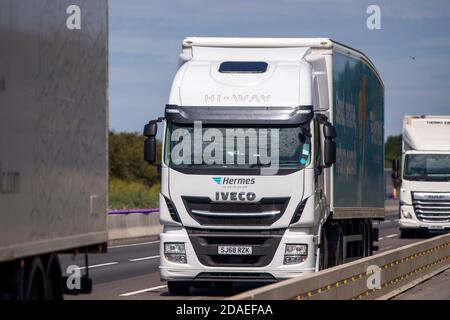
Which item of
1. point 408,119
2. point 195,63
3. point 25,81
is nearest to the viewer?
point 25,81

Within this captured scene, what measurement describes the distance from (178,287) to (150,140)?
99.2 inches

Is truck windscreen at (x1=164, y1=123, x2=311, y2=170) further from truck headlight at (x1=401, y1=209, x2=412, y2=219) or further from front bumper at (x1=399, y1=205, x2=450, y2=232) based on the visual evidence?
truck headlight at (x1=401, y1=209, x2=412, y2=219)

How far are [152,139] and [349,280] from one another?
14.3 feet

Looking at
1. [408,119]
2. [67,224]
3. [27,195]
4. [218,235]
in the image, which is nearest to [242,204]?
[218,235]

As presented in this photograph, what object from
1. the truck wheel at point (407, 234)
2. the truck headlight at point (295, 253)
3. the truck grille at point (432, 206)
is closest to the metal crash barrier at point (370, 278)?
the truck headlight at point (295, 253)

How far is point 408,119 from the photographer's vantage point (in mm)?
42812

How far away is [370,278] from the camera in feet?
61.0

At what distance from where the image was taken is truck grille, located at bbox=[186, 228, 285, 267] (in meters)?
19.6

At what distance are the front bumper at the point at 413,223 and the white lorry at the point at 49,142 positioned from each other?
2888 cm

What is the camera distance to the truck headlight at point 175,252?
19.8 meters

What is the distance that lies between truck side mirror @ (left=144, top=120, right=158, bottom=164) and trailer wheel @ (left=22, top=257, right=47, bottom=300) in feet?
22.8

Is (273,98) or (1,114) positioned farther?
(273,98)

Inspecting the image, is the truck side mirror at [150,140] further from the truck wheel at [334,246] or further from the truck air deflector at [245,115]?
the truck wheel at [334,246]

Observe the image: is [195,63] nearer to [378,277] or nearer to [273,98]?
[273,98]
